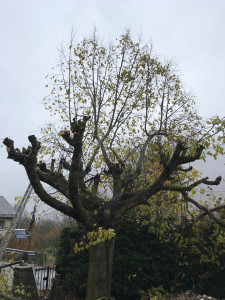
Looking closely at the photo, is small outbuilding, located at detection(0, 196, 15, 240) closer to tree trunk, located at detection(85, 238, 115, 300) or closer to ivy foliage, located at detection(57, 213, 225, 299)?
ivy foliage, located at detection(57, 213, 225, 299)

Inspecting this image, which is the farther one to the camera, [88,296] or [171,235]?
[171,235]

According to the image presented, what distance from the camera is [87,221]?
309 inches

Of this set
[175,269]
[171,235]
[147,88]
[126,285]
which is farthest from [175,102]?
[126,285]

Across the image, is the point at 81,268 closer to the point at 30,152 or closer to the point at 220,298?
the point at 220,298

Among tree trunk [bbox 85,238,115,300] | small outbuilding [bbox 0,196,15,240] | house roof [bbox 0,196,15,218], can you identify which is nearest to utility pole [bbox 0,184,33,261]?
tree trunk [bbox 85,238,115,300]

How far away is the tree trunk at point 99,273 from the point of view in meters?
7.75

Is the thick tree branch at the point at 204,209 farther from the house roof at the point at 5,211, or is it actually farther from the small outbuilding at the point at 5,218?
the house roof at the point at 5,211

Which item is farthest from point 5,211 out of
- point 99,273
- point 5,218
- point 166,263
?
point 99,273

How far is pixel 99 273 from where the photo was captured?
25.8 feet

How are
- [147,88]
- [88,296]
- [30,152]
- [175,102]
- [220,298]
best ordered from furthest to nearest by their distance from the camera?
[175,102], [147,88], [220,298], [88,296], [30,152]

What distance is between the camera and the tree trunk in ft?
25.4

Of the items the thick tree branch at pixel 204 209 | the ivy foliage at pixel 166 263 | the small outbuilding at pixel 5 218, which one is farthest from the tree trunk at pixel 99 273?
the small outbuilding at pixel 5 218

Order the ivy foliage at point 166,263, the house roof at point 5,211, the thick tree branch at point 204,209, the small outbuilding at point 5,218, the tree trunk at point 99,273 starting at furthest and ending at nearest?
the house roof at point 5,211
the small outbuilding at point 5,218
the ivy foliage at point 166,263
the thick tree branch at point 204,209
the tree trunk at point 99,273

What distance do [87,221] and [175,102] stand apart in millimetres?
7953
